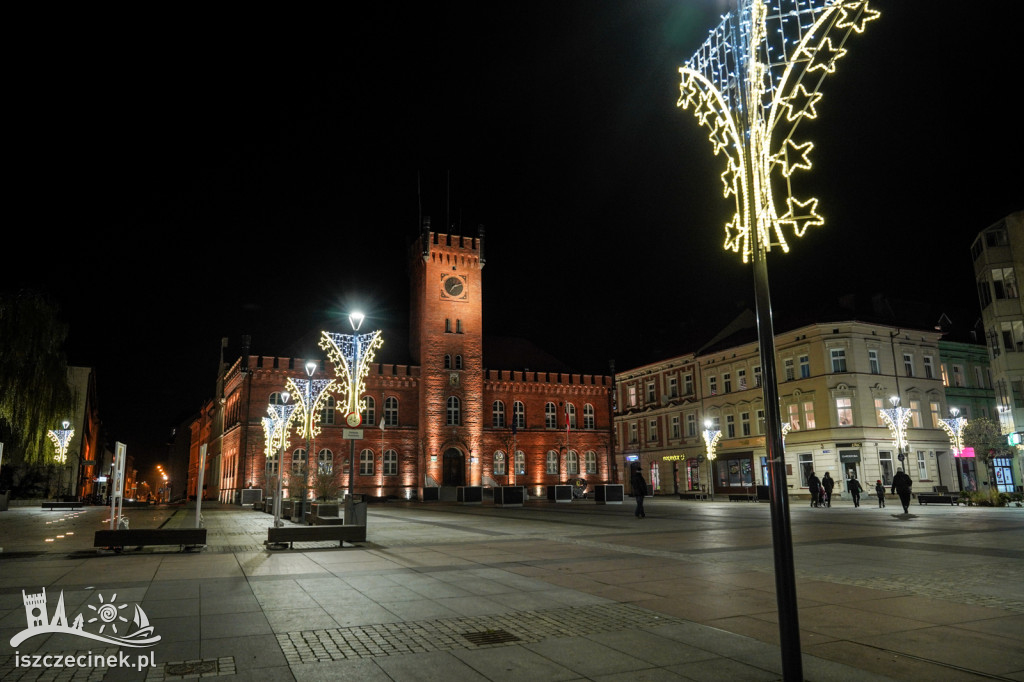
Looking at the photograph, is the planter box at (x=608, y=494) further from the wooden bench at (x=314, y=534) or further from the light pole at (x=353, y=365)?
the wooden bench at (x=314, y=534)

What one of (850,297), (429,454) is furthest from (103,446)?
(850,297)

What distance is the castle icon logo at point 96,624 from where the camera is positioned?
6094 mm

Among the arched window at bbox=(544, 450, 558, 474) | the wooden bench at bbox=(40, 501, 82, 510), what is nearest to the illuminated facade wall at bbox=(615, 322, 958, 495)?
the arched window at bbox=(544, 450, 558, 474)

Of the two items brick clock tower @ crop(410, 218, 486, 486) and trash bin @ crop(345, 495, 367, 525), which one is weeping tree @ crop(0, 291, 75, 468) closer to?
trash bin @ crop(345, 495, 367, 525)

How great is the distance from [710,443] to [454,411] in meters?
21.5

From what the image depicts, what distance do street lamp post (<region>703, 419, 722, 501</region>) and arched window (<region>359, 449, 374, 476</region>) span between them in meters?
25.2

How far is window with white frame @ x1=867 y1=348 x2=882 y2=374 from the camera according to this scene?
39969 mm

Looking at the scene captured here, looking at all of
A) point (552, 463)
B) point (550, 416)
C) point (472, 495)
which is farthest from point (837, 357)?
point (552, 463)

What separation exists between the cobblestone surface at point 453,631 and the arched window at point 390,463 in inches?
1831

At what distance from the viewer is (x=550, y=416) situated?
5934 centimetres

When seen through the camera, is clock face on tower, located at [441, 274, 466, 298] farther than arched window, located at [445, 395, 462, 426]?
Yes

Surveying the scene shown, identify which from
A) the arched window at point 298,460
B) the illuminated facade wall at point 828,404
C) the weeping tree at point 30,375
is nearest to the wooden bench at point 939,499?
the illuminated facade wall at point 828,404

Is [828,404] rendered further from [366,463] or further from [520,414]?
[366,463]

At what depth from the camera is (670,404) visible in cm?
5256
